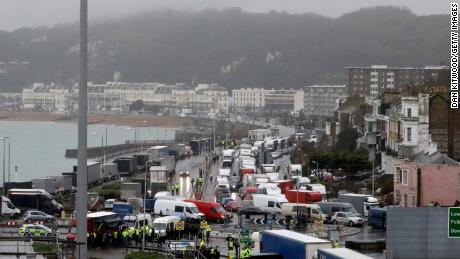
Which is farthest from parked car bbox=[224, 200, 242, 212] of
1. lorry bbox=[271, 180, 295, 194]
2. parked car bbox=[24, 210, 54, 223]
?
parked car bbox=[24, 210, 54, 223]

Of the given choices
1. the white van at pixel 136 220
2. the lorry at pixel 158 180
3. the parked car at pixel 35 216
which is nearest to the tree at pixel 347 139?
the lorry at pixel 158 180

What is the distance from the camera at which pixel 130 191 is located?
20.5m

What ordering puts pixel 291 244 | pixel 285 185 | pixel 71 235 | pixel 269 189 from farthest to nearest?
pixel 285 185 < pixel 269 189 < pixel 71 235 < pixel 291 244

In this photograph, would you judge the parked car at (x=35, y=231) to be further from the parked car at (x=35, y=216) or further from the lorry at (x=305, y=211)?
the lorry at (x=305, y=211)

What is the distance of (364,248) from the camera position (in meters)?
13.0

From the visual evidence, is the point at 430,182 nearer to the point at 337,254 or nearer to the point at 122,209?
the point at 122,209

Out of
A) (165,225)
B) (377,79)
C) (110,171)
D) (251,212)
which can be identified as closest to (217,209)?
(251,212)

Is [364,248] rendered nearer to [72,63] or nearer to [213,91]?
[213,91]

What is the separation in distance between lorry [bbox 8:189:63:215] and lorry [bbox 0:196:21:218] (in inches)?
17.1

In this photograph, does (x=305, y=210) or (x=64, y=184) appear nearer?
(x=305, y=210)

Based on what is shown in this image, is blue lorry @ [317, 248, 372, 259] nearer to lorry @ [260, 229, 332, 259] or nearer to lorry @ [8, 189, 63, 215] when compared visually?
lorry @ [260, 229, 332, 259]

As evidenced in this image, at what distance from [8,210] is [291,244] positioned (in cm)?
912

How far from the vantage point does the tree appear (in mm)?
33156

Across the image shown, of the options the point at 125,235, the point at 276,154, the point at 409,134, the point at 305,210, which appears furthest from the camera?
the point at 276,154
